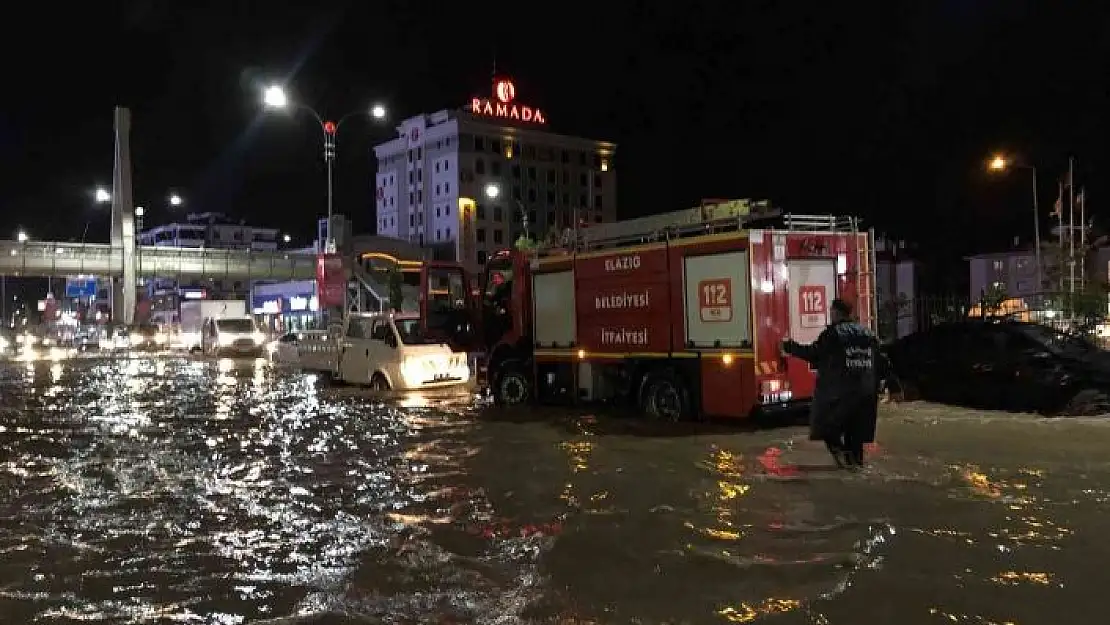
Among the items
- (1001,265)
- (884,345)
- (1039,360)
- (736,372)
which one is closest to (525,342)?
(736,372)

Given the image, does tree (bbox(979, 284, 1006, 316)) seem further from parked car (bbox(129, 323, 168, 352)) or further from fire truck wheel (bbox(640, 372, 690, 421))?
parked car (bbox(129, 323, 168, 352))

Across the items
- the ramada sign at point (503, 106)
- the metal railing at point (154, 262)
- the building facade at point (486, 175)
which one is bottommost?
the metal railing at point (154, 262)

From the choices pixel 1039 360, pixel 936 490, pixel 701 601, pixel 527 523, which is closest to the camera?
pixel 701 601

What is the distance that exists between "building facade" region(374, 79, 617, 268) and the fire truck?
3414 inches

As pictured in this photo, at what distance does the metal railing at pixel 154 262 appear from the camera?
5741 centimetres

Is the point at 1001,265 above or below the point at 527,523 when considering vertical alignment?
above

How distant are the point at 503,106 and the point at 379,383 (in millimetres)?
93787

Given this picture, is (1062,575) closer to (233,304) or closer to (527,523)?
(527,523)

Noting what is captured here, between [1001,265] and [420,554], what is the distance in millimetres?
64871

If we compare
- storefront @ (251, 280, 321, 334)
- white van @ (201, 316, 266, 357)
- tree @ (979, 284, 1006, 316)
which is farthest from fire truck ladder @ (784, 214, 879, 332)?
storefront @ (251, 280, 321, 334)

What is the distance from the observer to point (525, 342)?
15.8 metres

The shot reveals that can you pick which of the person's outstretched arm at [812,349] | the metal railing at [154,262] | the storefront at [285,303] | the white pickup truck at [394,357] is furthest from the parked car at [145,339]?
the person's outstretched arm at [812,349]

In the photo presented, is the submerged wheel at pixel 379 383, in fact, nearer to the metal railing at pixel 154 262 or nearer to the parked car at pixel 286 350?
the parked car at pixel 286 350

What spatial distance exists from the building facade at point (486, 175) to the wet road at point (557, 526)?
9037cm
